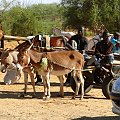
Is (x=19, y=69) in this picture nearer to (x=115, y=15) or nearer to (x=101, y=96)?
(x=101, y=96)

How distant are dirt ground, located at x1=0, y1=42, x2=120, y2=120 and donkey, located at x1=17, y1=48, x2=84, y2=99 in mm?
546

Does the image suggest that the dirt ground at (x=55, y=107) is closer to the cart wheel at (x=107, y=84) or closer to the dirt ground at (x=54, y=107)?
the dirt ground at (x=54, y=107)

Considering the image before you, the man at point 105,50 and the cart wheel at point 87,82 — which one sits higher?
the man at point 105,50

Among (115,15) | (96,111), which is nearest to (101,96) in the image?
(96,111)

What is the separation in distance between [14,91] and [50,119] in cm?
502

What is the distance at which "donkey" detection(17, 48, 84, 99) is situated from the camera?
1242 centimetres

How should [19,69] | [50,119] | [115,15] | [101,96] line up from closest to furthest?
[50,119], [19,69], [101,96], [115,15]

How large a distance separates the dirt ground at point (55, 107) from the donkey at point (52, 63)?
1.78ft

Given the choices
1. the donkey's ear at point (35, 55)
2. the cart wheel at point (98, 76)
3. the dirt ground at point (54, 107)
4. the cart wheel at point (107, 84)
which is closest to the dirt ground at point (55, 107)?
the dirt ground at point (54, 107)

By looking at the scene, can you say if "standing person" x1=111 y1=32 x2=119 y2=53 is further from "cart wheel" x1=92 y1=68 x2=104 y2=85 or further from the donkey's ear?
the donkey's ear

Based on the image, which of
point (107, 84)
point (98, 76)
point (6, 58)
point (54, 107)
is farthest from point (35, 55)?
point (98, 76)

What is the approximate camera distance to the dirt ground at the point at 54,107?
10.1 m

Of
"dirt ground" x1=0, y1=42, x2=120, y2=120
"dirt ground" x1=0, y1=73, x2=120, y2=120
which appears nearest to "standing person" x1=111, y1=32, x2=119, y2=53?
"dirt ground" x1=0, y1=42, x2=120, y2=120

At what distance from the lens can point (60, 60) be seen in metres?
12.8
